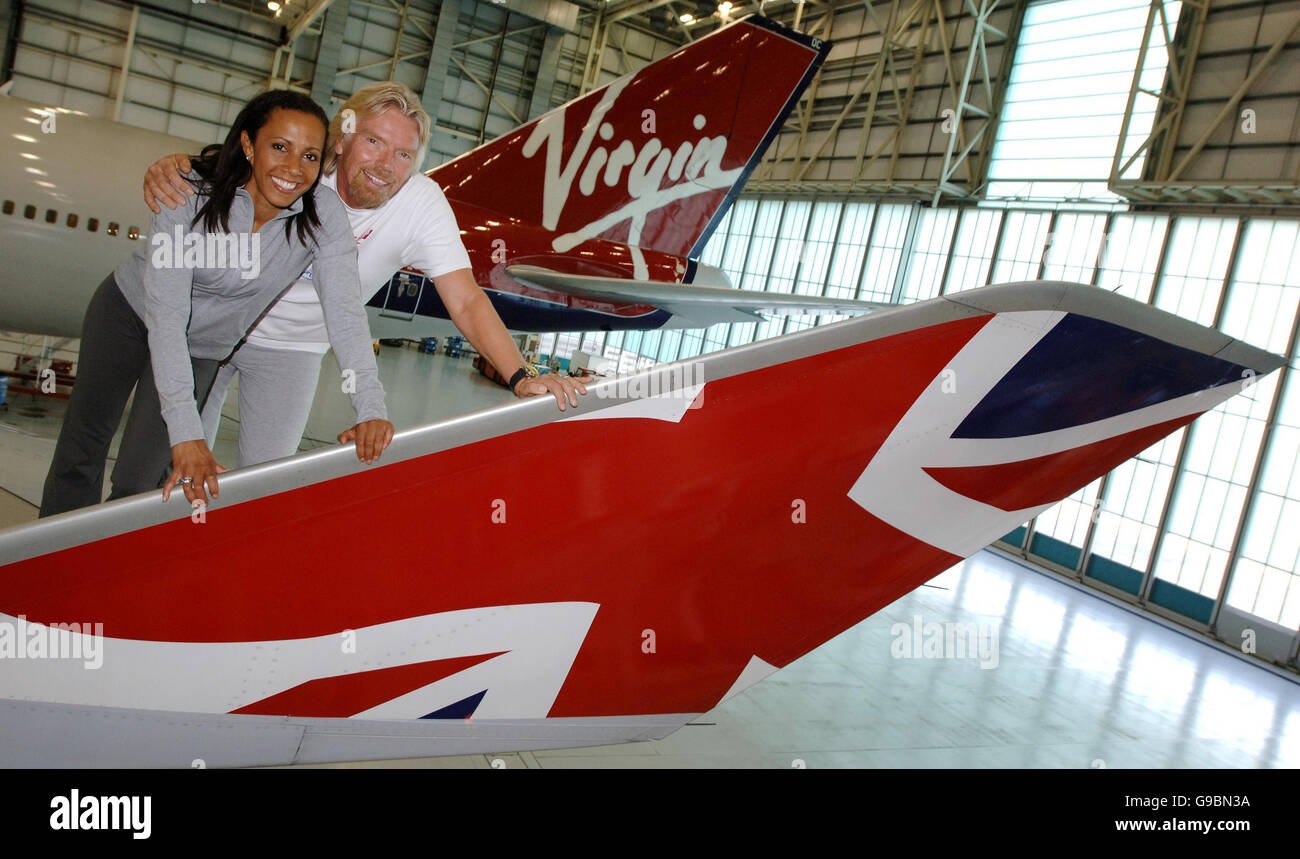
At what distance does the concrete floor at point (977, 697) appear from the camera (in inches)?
211

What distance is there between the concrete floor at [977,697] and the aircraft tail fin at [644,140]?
14.6 feet

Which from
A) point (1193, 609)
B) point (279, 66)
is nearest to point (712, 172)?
point (1193, 609)

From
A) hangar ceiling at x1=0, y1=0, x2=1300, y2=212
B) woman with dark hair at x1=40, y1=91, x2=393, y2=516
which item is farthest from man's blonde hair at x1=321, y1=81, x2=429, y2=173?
hangar ceiling at x1=0, y1=0, x2=1300, y2=212

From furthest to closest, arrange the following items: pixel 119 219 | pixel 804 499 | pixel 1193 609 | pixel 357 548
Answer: pixel 1193 609 → pixel 119 219 → pixel 804 499 → pixel 357 548

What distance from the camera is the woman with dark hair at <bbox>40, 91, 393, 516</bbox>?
220 centimetres

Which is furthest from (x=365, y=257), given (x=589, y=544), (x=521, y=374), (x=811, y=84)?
(x=811, y=84)

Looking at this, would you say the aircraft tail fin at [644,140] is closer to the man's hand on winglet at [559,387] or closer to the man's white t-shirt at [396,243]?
the man's white t-shirt at [396,243]

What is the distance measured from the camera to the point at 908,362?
2082mm

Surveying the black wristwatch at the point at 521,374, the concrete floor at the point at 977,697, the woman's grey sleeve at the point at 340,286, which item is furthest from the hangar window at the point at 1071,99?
the woman's grey sleeve at the point at 340,286

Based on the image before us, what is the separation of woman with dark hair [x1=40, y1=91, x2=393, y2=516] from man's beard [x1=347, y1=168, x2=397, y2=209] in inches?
8.6

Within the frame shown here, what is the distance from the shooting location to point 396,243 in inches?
119

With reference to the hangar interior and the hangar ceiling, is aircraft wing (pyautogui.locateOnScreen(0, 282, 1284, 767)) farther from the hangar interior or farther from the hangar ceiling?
the hangar ceiling
